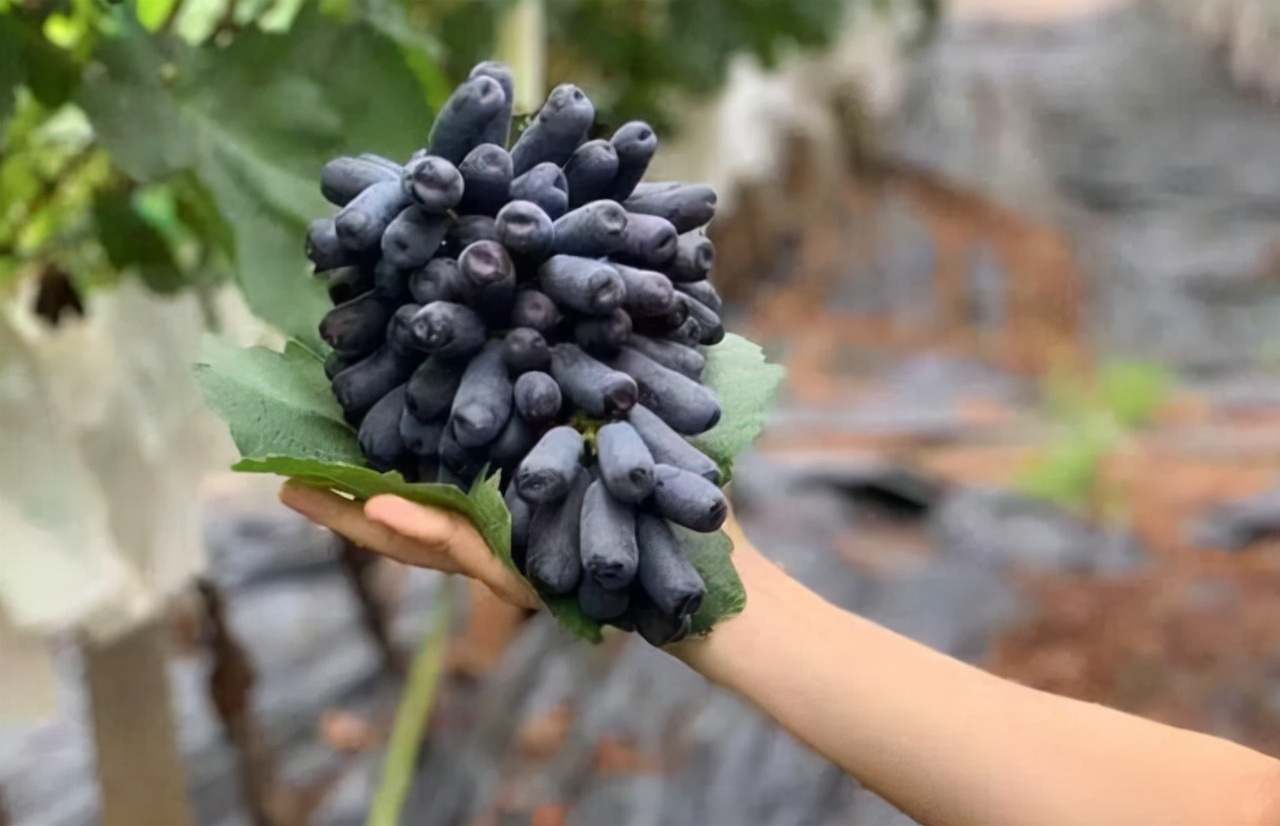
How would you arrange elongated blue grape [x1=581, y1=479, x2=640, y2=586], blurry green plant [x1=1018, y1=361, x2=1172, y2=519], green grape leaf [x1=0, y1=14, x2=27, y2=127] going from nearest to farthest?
elongated blue grape [x1=581, y1=479, x2=640, y2=586]
green grape leaf [x1=0, y1=14, x2=27, y2=127]
blurry green plant [x1=1018, y1=361, x2=1172, y2=519]

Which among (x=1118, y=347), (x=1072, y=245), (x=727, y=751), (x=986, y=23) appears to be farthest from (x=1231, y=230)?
(x=727, y=751)

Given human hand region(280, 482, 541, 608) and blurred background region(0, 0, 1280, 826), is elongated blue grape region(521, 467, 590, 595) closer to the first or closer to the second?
human hand region(280, 482, 541, 608)

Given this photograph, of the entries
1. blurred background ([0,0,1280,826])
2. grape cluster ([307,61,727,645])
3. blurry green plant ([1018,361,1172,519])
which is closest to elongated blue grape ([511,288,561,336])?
grape cluster ([307,61,727,645])

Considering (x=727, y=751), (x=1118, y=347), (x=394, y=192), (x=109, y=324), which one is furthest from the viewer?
(x=1118, y=347)

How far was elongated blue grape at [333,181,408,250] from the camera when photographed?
29cm

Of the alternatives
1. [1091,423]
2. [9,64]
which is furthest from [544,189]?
[1091,423]

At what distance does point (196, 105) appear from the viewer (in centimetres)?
45

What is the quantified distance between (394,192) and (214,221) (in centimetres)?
23

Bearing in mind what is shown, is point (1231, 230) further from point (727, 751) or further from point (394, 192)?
point (394, 192)

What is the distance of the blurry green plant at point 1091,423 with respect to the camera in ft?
3.63

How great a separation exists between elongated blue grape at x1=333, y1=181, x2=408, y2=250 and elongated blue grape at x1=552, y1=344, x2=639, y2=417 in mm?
55

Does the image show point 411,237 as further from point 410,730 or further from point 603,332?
point 410,730

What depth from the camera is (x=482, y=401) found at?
0.92 ft

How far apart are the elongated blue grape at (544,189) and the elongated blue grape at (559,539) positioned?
0.23 ft
